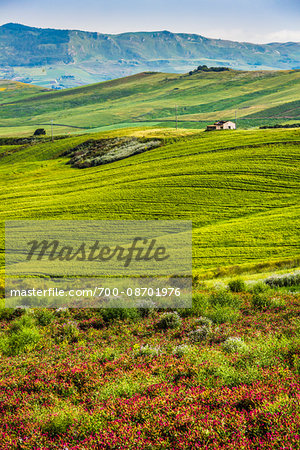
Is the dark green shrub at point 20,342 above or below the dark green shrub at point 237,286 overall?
above

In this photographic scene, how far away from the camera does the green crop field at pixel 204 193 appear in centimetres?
4773

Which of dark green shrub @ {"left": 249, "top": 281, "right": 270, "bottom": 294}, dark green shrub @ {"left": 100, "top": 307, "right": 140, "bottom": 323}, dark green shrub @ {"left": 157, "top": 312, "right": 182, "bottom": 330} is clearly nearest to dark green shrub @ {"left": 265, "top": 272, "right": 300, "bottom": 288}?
dark green shrub @ {"left": 249, "top": 281, "right": 270, "bottom": 294}

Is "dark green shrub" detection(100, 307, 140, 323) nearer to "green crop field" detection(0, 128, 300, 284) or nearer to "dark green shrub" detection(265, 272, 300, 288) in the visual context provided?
"dark green shrub" detection(265, 272, 300, 288)

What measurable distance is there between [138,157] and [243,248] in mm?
77454

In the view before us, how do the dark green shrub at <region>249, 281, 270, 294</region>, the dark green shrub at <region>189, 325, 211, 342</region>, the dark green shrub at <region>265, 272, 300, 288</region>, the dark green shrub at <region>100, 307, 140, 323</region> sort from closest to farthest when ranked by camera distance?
the dark green shrub at <region>189, 325, 211, 342</region> < the dark green shrub at <region>100, 307, 140, 323</region> < the dark green shrub at <region>249, 281, 270, 294</region> < the dark green shrub at <region>265, 272, 300, 288</region>

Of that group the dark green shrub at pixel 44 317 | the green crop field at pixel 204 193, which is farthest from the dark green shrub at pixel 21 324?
the green crop field at pixel 204 193

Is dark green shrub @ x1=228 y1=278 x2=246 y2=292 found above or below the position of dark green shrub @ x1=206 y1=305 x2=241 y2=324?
below

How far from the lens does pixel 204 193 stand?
77375 millimetres

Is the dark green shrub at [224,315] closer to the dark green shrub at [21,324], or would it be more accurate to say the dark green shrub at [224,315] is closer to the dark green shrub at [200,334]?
the dark green shrub at [200,334]

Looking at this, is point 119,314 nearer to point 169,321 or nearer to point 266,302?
point 169,321

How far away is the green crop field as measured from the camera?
47731mm

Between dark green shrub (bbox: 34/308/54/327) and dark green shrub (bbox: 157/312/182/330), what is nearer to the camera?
dark green shrub (bbox: 157/312/182/330)

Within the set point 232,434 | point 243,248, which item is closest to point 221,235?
point 243,248

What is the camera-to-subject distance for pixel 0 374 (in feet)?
41.8
